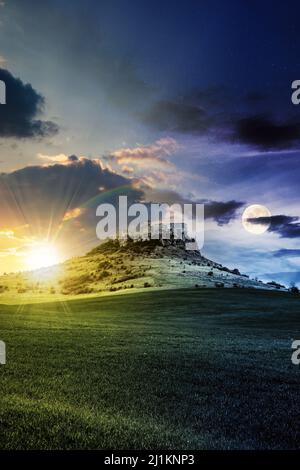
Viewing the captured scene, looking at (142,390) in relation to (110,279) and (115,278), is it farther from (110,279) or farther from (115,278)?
(110,279)

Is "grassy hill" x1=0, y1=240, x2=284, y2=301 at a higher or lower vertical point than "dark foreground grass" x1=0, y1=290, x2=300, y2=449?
higher

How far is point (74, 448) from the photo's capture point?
1177 centimetres

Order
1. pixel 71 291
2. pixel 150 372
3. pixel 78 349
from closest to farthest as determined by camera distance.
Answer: pixel 150 372 < pixel 78 349 < pixel 71 291

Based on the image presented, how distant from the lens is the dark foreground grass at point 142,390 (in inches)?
514

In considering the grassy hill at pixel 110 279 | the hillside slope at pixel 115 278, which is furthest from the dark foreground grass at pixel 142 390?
the hillside slope at pixel 115 278

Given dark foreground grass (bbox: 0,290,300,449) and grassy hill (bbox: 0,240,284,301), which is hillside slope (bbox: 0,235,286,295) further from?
dark foreground grass (bbox: 0,290,300,449)

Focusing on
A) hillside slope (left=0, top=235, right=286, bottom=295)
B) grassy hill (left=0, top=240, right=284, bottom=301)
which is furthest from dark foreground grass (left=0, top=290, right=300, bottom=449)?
hillside slope (left=0, top=235, right=286, bottom=295)

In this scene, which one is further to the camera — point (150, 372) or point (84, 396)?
point (150, 372)

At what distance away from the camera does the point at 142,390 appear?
60.6ft

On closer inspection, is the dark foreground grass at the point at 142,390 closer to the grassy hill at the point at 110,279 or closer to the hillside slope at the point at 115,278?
the grassy hill at the point at 110,279

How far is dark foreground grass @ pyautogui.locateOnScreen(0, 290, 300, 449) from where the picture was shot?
13055 millimetres
